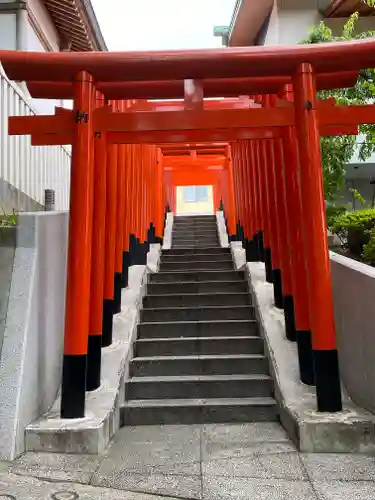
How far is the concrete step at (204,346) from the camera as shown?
19.1ft

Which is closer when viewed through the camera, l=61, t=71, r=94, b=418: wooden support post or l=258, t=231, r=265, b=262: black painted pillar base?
l=61, t=71, r=94, b=418: wooden support post

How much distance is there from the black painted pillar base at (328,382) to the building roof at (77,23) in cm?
831

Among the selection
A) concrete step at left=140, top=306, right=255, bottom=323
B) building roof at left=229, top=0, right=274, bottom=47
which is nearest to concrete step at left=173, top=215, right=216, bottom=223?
building roof at left=229, top=0, right=274, bottom=47

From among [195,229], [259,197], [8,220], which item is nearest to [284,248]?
[259,197]

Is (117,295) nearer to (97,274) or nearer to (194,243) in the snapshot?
(97,274)

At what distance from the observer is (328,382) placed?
4.25 m

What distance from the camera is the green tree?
7.19 meters

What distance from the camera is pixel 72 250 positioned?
428 cm

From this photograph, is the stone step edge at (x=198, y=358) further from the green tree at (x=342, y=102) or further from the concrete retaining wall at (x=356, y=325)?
the green tree at (x=342, y=102)

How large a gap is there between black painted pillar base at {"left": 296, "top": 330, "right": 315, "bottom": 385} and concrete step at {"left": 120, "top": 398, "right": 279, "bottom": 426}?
46cm

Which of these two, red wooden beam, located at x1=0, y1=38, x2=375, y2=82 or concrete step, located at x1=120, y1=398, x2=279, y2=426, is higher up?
red wooden beam, located at x1=0, y1=38, x2=375, y2=82

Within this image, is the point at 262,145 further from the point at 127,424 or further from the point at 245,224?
the point at 127,424

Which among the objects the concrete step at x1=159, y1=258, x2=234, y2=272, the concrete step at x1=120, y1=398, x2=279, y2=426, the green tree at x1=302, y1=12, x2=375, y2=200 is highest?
the green tree at x1=302, y1=12, x2=375, y2=200

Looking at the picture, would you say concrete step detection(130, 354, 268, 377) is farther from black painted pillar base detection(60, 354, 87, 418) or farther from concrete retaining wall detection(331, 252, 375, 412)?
black painted pillar base detection(60, 354, 87, 418)
